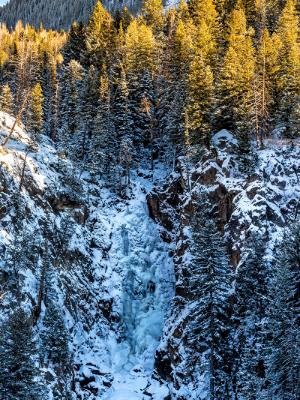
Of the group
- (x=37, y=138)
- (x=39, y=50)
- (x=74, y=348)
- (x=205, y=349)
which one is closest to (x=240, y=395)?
(x=205, y=349)

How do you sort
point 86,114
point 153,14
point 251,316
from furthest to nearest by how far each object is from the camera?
point 153,14, point 86,114, point 251,316

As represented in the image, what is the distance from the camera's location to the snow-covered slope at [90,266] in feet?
127

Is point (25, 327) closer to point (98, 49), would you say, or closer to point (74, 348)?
point (74, 348)

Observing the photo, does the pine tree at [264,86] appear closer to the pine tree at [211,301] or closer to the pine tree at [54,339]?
the pine tree at [211,301]

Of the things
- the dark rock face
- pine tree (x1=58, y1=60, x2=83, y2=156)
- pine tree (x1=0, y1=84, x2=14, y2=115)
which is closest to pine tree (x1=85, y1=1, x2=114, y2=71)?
pine tree (x1=58, y1=60, x2=83, y2=156)

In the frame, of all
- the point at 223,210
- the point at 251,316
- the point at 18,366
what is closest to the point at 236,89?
the point at 223,210

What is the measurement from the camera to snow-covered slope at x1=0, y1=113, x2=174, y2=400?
38.7 m

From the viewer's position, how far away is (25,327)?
2700cm

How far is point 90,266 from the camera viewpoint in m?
47.3

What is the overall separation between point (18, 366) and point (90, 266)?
2175 cm

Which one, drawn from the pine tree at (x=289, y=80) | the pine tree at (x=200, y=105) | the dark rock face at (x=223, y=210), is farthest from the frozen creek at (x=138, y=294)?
the pine tree at (x=289, y=80)

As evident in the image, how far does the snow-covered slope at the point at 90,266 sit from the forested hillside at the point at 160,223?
168mm

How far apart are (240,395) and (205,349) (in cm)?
514

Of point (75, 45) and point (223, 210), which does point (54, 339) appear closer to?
point (223, 210)
